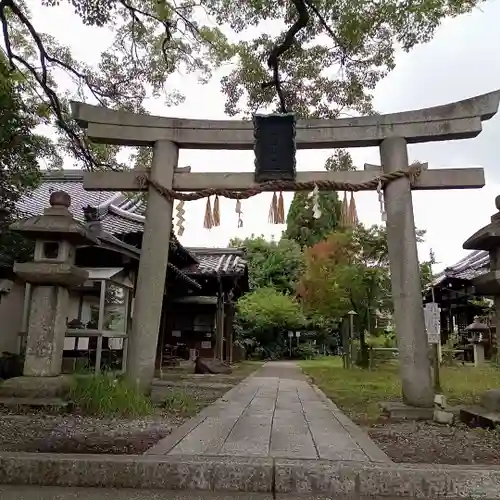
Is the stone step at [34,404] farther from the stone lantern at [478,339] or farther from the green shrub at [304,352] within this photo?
the green shrub at [304,352]

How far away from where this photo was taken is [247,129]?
282 inches

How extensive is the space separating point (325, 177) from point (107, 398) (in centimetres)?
425

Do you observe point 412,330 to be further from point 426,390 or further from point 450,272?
point 450,272

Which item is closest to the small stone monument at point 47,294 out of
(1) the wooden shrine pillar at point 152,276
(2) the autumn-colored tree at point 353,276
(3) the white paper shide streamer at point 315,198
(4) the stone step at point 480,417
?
(1) the wooden shrine pillar at point 152,276

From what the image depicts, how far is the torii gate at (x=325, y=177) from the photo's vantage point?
628 centimetres

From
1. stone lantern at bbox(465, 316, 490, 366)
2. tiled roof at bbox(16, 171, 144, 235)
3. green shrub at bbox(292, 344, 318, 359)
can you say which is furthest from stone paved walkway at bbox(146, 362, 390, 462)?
green shrub at bbox(292, 344, 318, 359)

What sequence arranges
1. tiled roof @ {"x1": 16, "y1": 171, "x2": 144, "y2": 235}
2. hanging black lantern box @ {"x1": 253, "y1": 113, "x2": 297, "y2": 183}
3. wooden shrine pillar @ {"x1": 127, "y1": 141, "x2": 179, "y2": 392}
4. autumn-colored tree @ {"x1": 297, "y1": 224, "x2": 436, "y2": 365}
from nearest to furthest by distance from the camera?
wooden shrine pillar @ {"x1": 127, "y1": 141, "x2": 179, "y2": 392}, hanging black lantern box @ {"x1": 253, "y1": 113, "x2": 297, "y2": 183}, tiled roof @ {"x1": 16, "y1": 171, "x2": 144, "y2": 235}, autumn-colored tree @ {"x1": 297, "y1": 224, "x2": 436, "y2": 365}

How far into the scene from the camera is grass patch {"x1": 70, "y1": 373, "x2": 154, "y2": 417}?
5578mm

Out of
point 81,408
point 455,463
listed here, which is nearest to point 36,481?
point 81,408

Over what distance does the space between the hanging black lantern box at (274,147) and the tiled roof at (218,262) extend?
10.6 metres

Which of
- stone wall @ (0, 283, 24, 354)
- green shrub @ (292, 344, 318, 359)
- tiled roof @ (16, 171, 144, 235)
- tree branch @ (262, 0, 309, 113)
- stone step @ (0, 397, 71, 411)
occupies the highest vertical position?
tree branch @ (262, 0, 309, 113)

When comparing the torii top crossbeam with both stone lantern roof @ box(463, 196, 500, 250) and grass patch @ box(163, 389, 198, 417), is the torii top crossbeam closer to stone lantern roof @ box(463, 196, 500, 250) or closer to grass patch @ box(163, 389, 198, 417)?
stone lantern roof @ box(463, 196, 500, 250)

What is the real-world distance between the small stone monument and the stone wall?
13.8ft

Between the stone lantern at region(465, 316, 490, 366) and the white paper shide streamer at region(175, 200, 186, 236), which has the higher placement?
the white paper shide streamer at region(175, 200, 186, 236)
